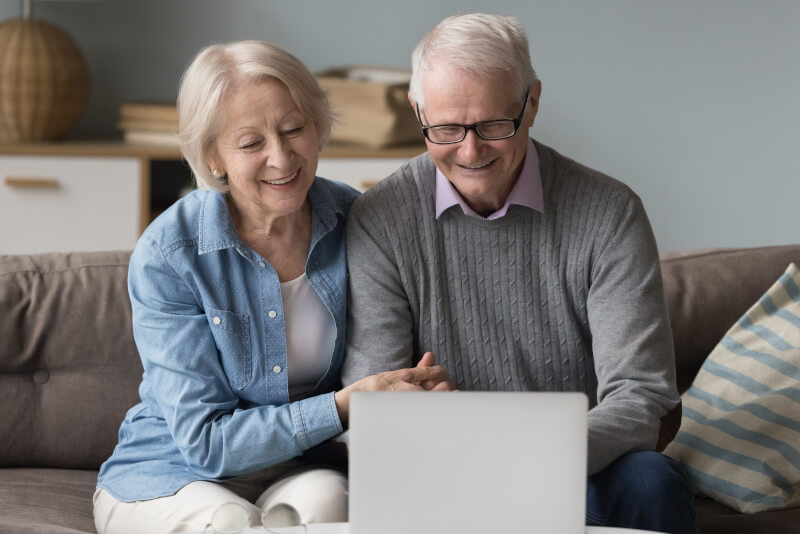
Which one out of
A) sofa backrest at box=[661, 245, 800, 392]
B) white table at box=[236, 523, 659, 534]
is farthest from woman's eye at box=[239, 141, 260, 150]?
sofa backrest at box=[661, 245, 800, 392]

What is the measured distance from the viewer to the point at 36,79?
3.30 metres

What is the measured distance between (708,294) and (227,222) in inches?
41.7

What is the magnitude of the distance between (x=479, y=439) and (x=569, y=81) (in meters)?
2.76

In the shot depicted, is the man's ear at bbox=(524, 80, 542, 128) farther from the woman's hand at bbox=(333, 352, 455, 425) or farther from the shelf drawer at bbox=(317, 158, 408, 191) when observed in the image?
the shelf drawer at bbox=(317, 158, 408, 191)

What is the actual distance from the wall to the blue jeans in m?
2.30

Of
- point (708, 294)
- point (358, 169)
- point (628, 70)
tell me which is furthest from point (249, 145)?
point (628, 70)

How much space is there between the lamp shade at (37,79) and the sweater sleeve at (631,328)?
85.9 inches

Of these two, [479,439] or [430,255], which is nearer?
[479,439]

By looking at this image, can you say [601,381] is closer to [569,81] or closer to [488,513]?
[488,513]

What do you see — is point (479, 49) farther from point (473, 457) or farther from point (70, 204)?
point (70, 204)

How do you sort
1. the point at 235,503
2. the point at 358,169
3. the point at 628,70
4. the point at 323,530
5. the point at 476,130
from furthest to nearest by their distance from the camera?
1. the point at 628,70
2. the point at 358,169
3. the point at 476,130
4. the point at 235,503
5. the point at 323,530

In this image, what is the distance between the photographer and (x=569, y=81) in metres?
3.75

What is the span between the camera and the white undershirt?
5.87ft

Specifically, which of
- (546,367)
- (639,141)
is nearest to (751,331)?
(546,367)
